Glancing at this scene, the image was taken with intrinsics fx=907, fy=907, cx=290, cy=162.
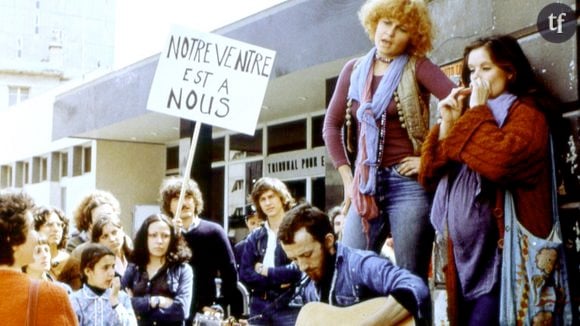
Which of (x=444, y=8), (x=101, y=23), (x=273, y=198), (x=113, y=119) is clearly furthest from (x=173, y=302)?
(x=101, y=23)

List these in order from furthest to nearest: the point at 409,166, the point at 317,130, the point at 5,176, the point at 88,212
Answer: the point at 5,176, the point at 317,130, the point at 88,212, the point at 409,166

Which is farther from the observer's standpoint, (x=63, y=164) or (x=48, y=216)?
(x=63, y=164)

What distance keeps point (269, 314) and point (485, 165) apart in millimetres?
1800

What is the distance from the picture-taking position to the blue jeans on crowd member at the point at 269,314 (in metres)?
4.15

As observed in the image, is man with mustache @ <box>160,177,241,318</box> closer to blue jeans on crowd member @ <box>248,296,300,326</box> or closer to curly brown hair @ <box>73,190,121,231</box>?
curly brown hair @ <box>73,190,121,231</box>

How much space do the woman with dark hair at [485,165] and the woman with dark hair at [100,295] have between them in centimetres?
197

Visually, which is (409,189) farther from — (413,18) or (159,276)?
(159,276)

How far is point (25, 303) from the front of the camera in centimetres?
327

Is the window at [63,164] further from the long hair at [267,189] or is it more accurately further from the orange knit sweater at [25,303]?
the orange knit sweater at [25,303]

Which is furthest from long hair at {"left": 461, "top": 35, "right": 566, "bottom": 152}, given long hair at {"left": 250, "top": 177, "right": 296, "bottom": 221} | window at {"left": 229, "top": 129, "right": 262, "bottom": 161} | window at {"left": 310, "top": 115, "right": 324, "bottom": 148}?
window at {"left": 229, "top": 129, "right": 262, "bottom": 161}

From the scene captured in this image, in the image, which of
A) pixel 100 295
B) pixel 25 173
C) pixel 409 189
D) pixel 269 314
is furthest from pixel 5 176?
pixel 409 189

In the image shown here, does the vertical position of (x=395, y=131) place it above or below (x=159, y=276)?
above

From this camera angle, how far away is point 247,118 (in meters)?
4.97

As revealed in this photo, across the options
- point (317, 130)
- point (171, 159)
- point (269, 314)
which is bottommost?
point (269, 314)
